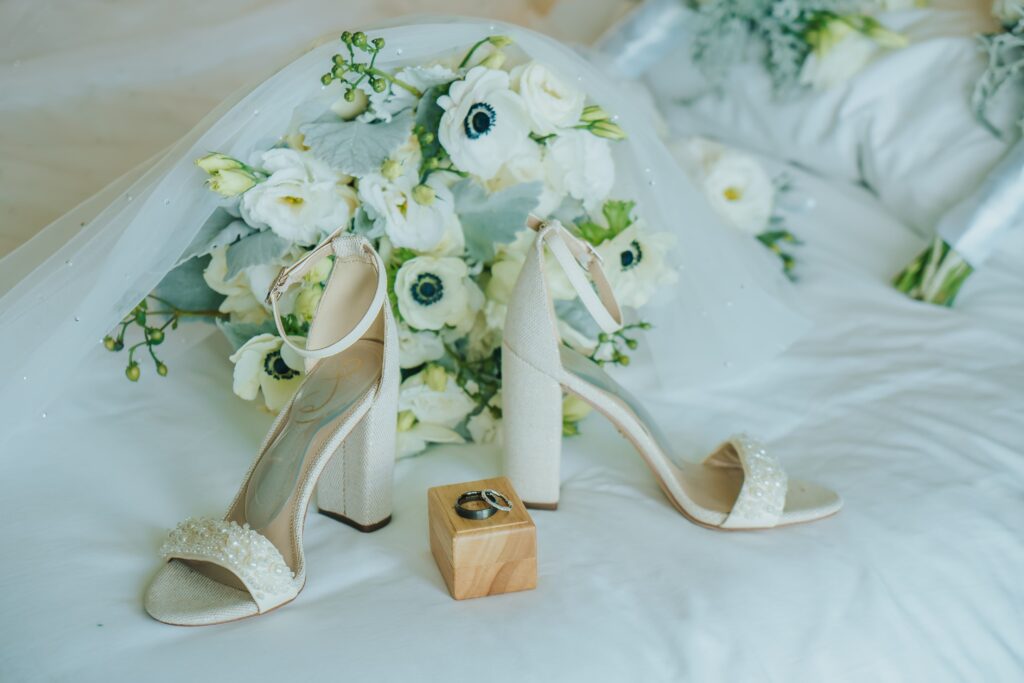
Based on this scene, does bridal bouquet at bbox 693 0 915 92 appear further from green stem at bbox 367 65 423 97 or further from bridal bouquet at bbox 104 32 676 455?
green stem at bbox 367 65 423 97

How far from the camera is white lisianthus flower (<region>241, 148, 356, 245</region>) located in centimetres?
104

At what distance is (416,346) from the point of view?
1.14 meters

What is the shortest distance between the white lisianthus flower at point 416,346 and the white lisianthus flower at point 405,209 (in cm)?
11

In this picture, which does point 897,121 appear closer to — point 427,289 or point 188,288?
point 427,289

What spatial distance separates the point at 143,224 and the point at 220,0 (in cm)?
68

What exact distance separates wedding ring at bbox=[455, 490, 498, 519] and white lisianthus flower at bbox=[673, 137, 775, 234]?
0.77 meters

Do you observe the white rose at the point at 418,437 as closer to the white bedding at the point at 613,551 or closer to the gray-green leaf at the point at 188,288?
the white bedding at the point at 613,551

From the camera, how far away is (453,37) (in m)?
1.08

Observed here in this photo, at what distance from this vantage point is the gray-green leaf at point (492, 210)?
1116 millimetres

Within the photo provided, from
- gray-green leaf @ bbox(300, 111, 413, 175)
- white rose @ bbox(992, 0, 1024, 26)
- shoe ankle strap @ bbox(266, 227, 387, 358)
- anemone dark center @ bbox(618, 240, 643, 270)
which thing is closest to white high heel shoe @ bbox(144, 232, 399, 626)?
shoe ankle strap @ bbox(266, 227, 387, 358)

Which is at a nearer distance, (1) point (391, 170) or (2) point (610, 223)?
(1) point (391, 170)

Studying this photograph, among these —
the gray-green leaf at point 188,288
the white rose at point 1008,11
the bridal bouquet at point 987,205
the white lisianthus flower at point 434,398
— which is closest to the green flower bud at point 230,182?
the gray-green leaf at point 188,288

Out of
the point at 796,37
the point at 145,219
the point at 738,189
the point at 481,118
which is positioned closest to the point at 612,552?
the point at 481,118

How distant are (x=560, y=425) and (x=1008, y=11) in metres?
1.05
